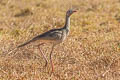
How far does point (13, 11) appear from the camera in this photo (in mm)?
9914

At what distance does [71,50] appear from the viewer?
5234mm

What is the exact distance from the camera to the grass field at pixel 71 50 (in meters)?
4.26

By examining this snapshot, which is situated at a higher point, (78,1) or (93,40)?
(93,40)

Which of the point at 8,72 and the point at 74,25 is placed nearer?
the point at 8,72

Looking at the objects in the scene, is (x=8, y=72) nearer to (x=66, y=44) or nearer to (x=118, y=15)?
(x=66, y=44)

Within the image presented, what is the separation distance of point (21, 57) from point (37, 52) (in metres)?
0.30

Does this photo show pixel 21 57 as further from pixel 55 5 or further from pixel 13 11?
pixel 55 5

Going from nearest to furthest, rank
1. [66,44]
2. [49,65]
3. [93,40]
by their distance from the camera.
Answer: [49,65] → [66,44] → [93,40]

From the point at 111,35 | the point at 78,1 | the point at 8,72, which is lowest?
the point at 78,1

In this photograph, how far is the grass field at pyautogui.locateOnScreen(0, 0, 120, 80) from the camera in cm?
426

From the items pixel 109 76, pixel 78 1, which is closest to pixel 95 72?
pixel 109 76

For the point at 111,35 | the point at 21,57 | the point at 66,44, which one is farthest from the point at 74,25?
the point at 21,57

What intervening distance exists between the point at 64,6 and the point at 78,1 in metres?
1.04

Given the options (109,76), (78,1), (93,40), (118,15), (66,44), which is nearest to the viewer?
(109,76)
